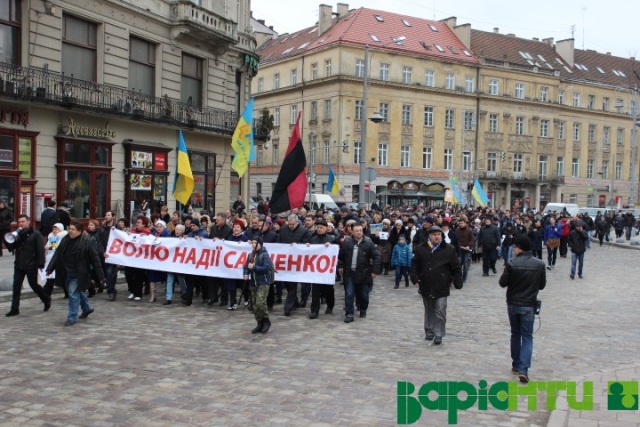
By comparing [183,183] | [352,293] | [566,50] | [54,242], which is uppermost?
[566,50]

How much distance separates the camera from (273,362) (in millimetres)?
8742

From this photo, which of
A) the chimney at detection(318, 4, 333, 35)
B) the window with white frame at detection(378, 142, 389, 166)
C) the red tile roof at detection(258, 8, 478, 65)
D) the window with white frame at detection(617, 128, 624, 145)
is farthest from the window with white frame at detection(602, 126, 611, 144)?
the chimney at detection(318, 4, 333, 35)

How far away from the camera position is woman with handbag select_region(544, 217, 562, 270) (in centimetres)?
2275

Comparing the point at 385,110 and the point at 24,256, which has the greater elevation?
the point at 385,110

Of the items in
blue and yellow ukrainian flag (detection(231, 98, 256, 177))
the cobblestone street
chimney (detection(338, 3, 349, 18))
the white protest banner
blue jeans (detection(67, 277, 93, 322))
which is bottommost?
the cobblestone street

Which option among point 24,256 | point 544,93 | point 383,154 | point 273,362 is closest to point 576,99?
point 544,93

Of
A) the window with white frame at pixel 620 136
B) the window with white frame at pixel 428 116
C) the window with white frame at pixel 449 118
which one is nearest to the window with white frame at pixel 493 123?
the window with white frame at pixel 449 118

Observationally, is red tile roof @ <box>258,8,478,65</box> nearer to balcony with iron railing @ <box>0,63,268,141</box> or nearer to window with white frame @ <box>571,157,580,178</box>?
window with white frame @ <box>571,157,580,178</box>

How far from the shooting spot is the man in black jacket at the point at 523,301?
8141 millimetres

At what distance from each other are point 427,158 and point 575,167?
2114cm

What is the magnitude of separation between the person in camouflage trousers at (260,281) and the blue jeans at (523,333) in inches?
154

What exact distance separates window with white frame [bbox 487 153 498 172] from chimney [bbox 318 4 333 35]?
20360mm

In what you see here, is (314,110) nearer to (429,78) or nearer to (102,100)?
(429,78)

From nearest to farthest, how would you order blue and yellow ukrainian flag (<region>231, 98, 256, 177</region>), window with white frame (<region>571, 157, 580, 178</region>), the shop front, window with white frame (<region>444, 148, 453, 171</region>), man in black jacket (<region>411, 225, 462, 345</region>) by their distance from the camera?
1. man in black jacket (<region>411, 225, 462, 345</region>)
2. blue and yellow ukrainian flag (<region>231, 98, 256, 177</region>)
3. the shop front
4. window with white frame (<region>444, 148, 453, 171</region>)
5. window with white frame (<region>571, 157, 580, 178</region>)
